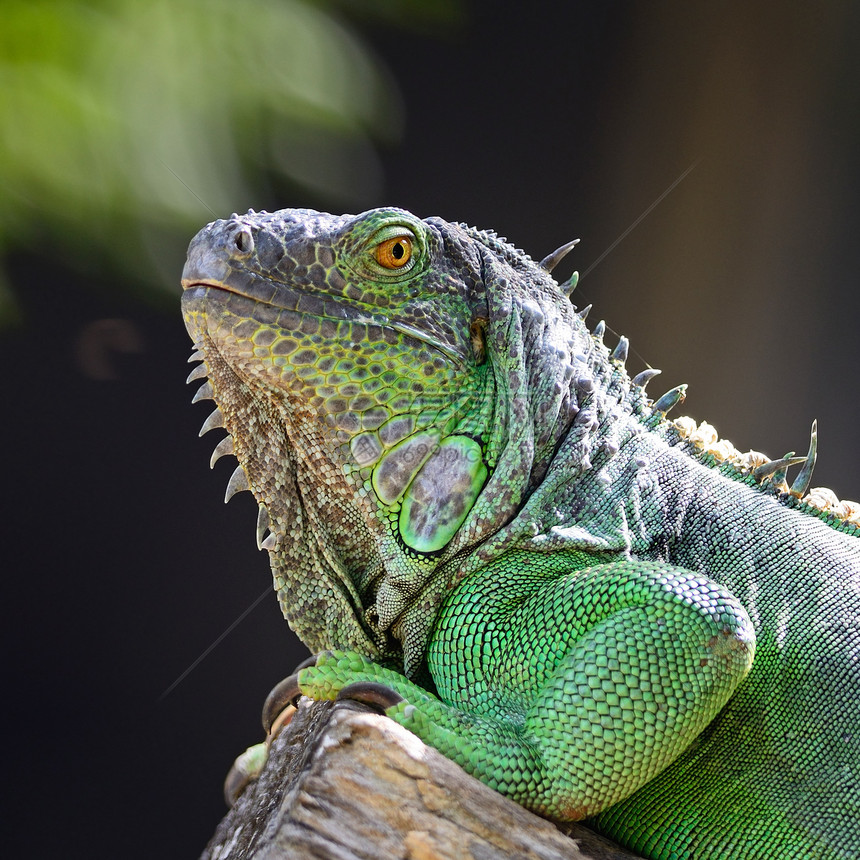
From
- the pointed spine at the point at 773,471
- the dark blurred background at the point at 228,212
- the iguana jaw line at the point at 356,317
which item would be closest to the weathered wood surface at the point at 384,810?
the iguana jaw line at the point at 356,317

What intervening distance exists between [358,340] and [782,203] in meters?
2.90

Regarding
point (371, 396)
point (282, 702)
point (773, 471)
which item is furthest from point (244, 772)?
point (773, 471)

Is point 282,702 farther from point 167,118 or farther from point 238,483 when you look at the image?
point 167,118

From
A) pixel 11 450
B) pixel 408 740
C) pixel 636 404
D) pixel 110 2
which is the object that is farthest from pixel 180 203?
pixel 408 740

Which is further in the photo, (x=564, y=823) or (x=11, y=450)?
(x=11, y=450)

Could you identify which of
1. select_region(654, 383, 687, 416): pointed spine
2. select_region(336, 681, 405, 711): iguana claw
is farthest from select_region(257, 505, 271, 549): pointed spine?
select_region(654, 383, 687, 416): pointed spine

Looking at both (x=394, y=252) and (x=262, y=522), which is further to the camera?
(x=262, y=522)

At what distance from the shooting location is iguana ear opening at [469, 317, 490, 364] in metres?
2.23

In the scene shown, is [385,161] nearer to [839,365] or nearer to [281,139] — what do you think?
[281,139]

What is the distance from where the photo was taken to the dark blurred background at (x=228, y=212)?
3.33 metres

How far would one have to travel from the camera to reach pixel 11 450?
334 cm

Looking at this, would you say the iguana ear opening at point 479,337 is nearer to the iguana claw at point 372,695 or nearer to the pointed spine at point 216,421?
the pointed spine at point 216,421

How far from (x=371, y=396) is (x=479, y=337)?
35cm

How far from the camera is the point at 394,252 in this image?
2141mm
